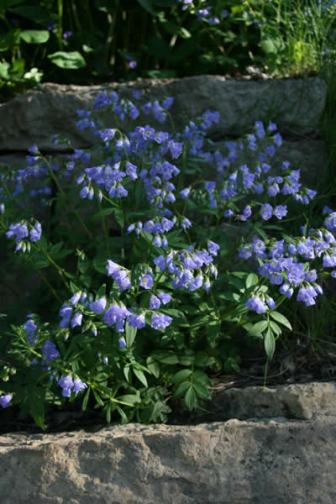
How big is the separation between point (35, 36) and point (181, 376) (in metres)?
2.56

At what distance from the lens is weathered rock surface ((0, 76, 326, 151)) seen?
438 cm

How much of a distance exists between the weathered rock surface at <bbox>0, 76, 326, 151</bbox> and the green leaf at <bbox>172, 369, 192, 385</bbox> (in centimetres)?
166

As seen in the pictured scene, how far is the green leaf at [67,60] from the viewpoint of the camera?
4.82 m

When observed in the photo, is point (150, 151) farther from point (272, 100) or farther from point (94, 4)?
point (94, 4)

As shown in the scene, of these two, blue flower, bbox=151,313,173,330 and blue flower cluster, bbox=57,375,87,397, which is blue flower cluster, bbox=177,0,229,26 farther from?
blue flower cluster, bbox=57,375,87,397

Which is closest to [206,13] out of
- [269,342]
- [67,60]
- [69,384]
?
[67,60]

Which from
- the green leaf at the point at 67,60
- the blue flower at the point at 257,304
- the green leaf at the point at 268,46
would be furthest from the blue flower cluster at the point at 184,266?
the green leaf at the point at 67,60

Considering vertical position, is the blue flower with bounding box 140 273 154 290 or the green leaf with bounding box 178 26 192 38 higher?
the green leaf with bounding box 178 26 192 38

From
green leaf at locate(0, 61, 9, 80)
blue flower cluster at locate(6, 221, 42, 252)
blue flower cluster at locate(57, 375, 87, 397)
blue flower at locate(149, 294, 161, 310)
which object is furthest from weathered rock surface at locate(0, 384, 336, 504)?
green leaf at locate(0, 61, 9, 80)

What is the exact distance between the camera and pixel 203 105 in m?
4.36

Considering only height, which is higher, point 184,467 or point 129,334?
point 129,334

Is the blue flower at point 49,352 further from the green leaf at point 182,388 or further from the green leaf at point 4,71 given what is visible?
the green leaf at point 4,71

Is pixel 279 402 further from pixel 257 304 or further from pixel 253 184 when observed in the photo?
pixel 253 184

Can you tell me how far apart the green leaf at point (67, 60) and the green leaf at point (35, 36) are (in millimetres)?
104
